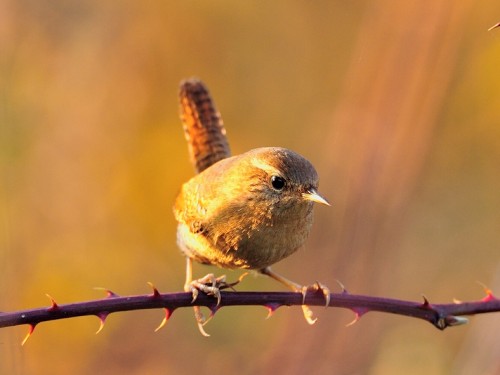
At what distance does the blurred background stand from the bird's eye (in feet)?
0.89

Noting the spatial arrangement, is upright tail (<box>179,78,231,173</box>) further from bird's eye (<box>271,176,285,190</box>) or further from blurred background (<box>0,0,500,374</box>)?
bird's eye (<box>271,176,285,190</box>)

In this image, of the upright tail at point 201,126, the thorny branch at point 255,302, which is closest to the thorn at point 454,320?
the thorny branch at point 255,302

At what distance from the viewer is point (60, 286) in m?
4.96

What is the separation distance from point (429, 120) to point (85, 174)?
313 centimetres

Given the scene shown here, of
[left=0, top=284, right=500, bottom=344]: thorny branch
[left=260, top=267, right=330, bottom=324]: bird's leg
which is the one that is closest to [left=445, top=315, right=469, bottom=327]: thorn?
[left=0, top=284, right=500, bottom=344]: thorny branch

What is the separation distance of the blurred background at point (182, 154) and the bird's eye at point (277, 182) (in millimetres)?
273

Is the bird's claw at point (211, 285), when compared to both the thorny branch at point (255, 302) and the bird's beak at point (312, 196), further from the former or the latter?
the bird's beak at point (312, 196)

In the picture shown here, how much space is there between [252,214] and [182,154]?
2.55 m

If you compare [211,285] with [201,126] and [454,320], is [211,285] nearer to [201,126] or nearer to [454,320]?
[454,320]

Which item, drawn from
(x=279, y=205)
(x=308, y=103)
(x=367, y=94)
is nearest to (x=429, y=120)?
(x=367, y=94)

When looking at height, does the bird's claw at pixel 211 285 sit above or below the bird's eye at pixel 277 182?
below

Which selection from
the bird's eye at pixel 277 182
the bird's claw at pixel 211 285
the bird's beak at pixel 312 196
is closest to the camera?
the bird's claw at pixel 211 285

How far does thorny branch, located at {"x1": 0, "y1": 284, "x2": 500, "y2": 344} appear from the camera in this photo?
2.12 m

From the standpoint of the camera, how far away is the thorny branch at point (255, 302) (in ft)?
6.94
